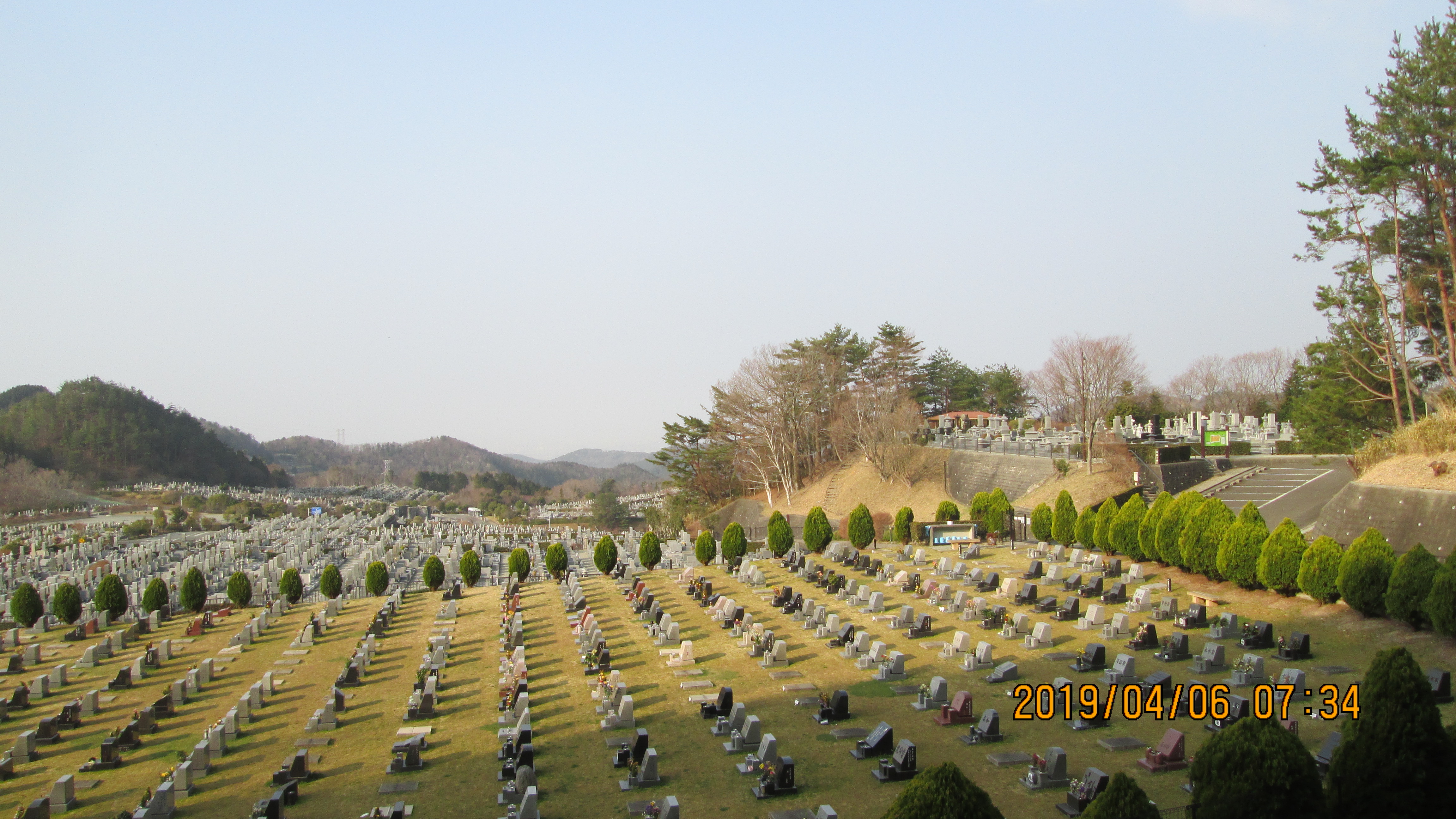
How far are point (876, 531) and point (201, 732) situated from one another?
29.1 meters

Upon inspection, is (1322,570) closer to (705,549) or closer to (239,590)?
(705,549)

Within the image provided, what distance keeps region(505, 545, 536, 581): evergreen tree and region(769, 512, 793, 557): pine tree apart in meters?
9.82

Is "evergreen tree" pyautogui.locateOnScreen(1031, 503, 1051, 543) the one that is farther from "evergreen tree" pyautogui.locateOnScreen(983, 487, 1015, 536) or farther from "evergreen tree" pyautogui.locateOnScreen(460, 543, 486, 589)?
"evergreen tree" pyautogui.locateOnScreen(460, 543, 486, 589)

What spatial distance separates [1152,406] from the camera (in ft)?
176

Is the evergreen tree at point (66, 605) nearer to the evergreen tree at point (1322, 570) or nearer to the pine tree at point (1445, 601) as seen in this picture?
the evergreen tree at point (1322, 570)

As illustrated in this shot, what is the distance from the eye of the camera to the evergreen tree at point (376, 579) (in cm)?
3228

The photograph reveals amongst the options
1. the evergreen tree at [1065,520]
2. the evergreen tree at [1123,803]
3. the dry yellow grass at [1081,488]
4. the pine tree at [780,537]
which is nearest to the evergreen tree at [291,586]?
the pine tree at [780,537]

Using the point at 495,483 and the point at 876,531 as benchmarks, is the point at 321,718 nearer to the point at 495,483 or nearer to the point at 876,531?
the point at 876,531

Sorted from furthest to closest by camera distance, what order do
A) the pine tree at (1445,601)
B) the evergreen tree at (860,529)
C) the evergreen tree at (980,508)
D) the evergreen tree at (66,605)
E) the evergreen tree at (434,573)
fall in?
the evergreen tree at (980,508), the evergreen tree at (860,529), the evergreen tree at (434,573), the evergreen tree at (66,605), the pine tree at (1445,601)

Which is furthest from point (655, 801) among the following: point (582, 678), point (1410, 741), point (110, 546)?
point (110, 546)

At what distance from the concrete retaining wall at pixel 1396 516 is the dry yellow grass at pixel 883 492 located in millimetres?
22315

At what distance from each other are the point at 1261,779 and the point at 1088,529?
72.3 feet

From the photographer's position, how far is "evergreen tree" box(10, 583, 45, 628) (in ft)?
91.5

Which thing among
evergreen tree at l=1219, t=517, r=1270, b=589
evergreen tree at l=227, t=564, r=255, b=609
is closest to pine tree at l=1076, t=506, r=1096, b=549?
evergreen tree at l=1219, t=517, r=1270, b=589
